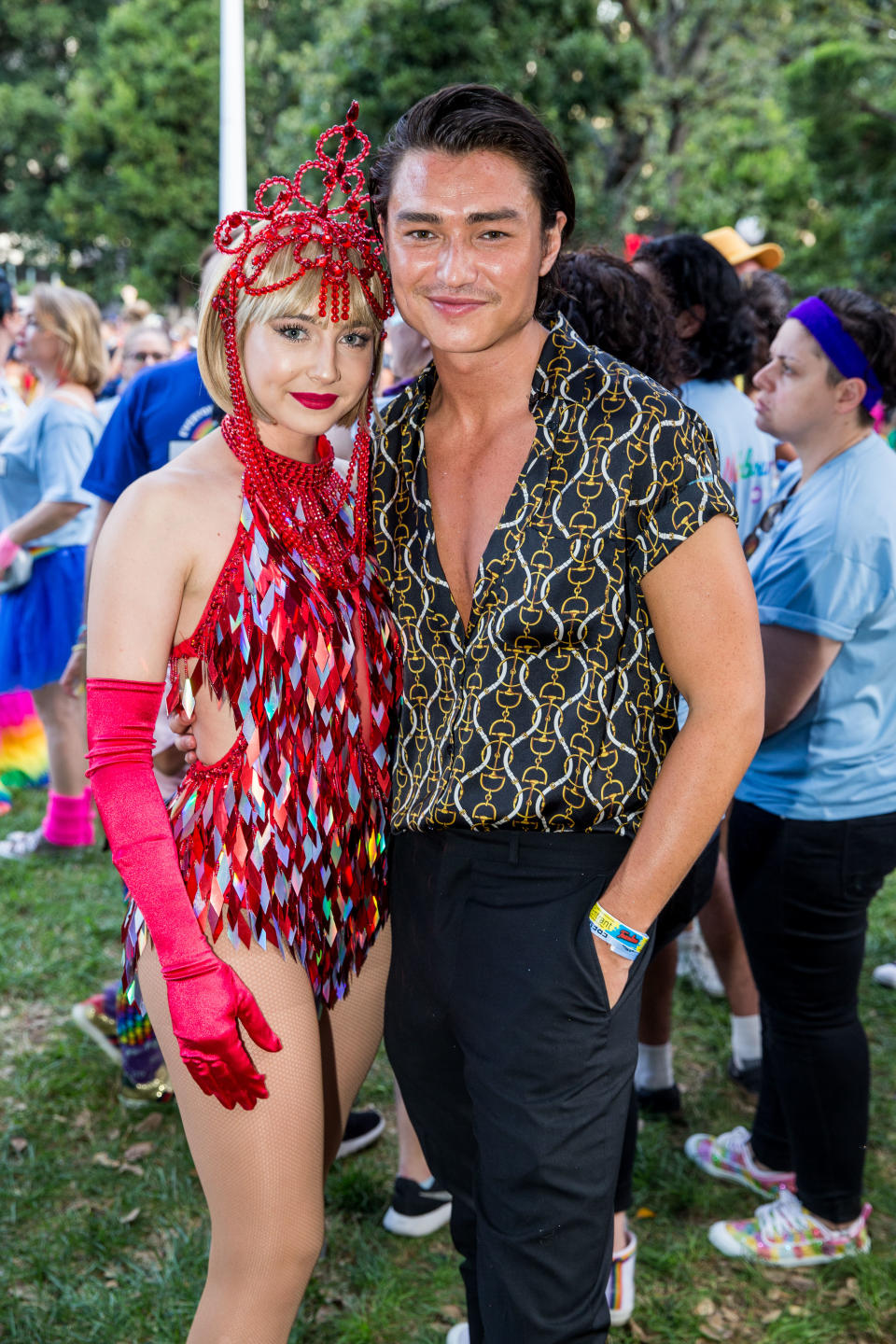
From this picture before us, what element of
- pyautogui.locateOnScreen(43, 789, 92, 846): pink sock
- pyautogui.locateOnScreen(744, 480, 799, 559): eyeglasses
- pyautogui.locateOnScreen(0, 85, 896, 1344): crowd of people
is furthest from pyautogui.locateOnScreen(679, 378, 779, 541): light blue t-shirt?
pyautogui.locateOnScreen(43, 789, 92, 846): pink sock

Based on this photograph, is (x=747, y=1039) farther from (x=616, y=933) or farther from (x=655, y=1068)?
(x=616, y=933)

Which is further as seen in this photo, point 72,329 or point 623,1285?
point 72,329

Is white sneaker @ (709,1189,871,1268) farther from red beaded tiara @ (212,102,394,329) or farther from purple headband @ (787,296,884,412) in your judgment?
red beaded tiara @ (212,102,394,329)

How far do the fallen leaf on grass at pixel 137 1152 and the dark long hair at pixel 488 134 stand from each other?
262 centimetres

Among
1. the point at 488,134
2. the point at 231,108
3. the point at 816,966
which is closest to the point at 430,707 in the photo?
the point at 488,134

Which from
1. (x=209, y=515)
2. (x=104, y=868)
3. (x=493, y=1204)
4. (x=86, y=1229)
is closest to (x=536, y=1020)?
(x=493, y=1204)

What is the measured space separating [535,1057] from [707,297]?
2213mm

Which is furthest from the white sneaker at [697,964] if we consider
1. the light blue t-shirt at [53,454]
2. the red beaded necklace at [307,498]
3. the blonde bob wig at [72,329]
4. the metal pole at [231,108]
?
the metal pole at [231,108]

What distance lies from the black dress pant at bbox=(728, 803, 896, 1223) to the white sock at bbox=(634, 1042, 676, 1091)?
0.61m

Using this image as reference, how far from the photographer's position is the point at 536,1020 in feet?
5.68

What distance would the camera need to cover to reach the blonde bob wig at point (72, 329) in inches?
190

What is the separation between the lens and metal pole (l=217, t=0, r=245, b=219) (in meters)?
7.74

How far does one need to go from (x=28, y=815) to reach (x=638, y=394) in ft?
15.5

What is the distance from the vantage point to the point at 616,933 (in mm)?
1720
